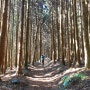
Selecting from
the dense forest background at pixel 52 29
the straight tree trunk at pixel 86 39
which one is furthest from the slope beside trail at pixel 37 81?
the dense forest background at pixel 52 29

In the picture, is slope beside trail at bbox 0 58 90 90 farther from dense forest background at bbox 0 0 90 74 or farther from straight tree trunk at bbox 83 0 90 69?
dense forest background at bbox 0 0 90 74

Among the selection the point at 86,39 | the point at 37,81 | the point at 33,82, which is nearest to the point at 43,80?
the point at 37,81

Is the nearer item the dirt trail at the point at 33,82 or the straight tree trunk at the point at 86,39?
the dirt trail at the point at 33,82

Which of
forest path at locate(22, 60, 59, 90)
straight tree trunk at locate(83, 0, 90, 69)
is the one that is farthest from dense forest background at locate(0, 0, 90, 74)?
forest path at locate(22, 60, 59, 90)

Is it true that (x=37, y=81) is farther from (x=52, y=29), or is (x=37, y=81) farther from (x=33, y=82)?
(x=52, y=29)

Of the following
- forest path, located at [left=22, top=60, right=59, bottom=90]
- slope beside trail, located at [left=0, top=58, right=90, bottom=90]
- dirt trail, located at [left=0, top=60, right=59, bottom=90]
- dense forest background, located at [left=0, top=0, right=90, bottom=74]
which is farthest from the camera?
dense forest background, located at [left=0, top=0, right=90, bottom=74]

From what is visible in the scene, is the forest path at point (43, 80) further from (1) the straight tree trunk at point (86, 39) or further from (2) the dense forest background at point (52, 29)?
(1) the straight tree trunk at point (86, 39)

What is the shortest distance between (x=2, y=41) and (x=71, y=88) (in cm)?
453

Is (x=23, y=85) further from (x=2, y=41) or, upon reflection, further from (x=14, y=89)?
(x=2, y=41)

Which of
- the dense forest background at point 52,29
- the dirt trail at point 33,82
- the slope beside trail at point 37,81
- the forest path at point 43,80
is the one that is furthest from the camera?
the dense forest background at point 52,29

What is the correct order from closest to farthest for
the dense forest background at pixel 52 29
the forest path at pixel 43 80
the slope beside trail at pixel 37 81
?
the slope beside trail at pixel 37 81 → the forest path at pixel 43 80 → the dense forest background at pixel 52 29

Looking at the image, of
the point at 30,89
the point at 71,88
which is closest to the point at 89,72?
the point at 71,88

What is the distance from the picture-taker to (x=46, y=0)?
114 ft

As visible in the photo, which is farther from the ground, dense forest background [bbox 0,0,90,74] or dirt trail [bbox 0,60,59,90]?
dense forest background [bbox 0,0,90,74]
